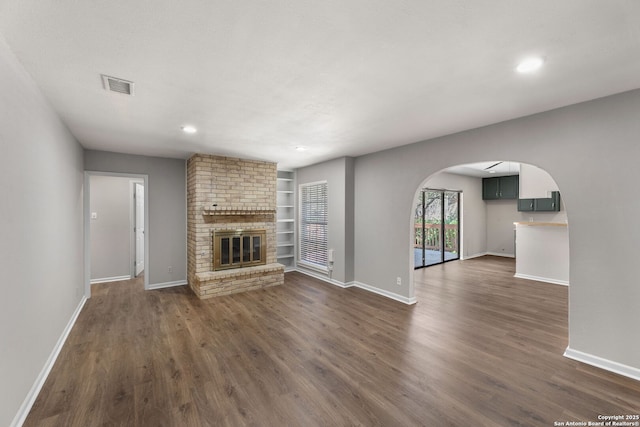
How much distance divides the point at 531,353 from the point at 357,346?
1.75 meters

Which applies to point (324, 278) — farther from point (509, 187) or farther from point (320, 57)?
point (509, 187)

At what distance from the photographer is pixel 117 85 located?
7.49ft

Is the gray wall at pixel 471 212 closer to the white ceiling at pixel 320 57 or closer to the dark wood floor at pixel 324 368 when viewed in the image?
the dark wood floor at pixel 324 368

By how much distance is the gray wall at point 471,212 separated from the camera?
787 cm

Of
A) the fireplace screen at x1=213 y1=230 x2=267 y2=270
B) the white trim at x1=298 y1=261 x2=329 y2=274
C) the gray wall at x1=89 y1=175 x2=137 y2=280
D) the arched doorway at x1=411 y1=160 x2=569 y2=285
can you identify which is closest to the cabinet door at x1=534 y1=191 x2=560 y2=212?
the arched doorway at x1=411 y1=160 x2=569 y2=285

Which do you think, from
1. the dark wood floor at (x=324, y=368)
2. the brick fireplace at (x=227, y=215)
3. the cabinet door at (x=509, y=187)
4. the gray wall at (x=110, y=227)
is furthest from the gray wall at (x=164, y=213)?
the cabinet door at (x=509, y=187)

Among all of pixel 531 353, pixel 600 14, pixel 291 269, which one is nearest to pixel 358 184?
pixel 291 269

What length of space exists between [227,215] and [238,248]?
67cm

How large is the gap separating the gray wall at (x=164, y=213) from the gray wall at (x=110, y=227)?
0.85 meters

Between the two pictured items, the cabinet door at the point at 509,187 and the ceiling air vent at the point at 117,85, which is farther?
the cabinet door at the point at 509,187

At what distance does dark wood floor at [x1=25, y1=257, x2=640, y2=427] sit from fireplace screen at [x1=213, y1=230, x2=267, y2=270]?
958mm

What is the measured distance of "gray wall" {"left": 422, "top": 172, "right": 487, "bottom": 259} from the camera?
7865 mm

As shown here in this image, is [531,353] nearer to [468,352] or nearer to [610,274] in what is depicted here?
[468,352]

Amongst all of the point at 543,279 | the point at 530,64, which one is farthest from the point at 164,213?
the point at 543,279
